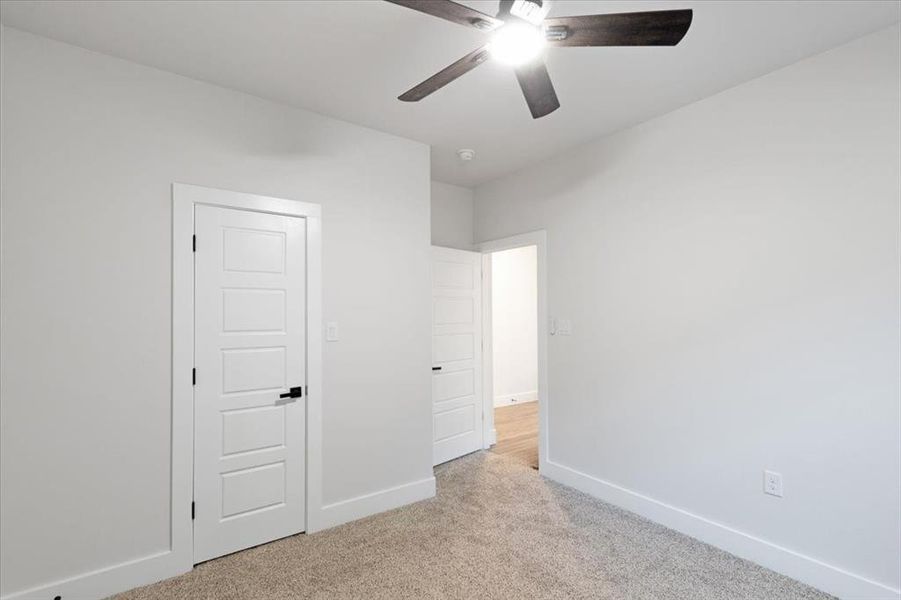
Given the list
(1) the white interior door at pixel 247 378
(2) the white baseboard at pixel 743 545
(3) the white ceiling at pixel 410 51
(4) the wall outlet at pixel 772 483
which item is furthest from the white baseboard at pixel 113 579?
(4) the wall outlet at pixel 772 483

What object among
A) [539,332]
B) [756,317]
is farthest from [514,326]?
[756,317]

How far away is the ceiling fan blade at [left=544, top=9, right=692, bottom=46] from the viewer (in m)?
1.32

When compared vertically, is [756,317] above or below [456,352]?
above

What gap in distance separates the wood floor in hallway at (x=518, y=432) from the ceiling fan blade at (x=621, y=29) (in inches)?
132

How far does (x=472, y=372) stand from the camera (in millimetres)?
4297

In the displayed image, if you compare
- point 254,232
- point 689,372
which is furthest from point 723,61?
point 254,232

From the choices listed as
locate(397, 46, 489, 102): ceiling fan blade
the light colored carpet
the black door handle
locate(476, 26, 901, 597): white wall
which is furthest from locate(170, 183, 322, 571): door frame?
locate(476, 26, 901, 597): white wall

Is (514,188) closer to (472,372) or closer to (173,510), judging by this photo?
(472,372)

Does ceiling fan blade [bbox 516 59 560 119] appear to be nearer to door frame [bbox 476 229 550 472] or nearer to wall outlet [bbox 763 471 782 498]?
door frame [bbox 476 229 550 472]

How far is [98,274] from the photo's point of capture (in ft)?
7.06

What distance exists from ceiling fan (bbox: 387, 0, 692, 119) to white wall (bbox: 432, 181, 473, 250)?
2651 millimetres

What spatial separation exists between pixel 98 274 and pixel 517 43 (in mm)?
2227

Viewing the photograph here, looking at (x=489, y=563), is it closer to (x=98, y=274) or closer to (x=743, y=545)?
(x=743, y=545)

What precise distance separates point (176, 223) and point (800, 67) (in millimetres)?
3414
